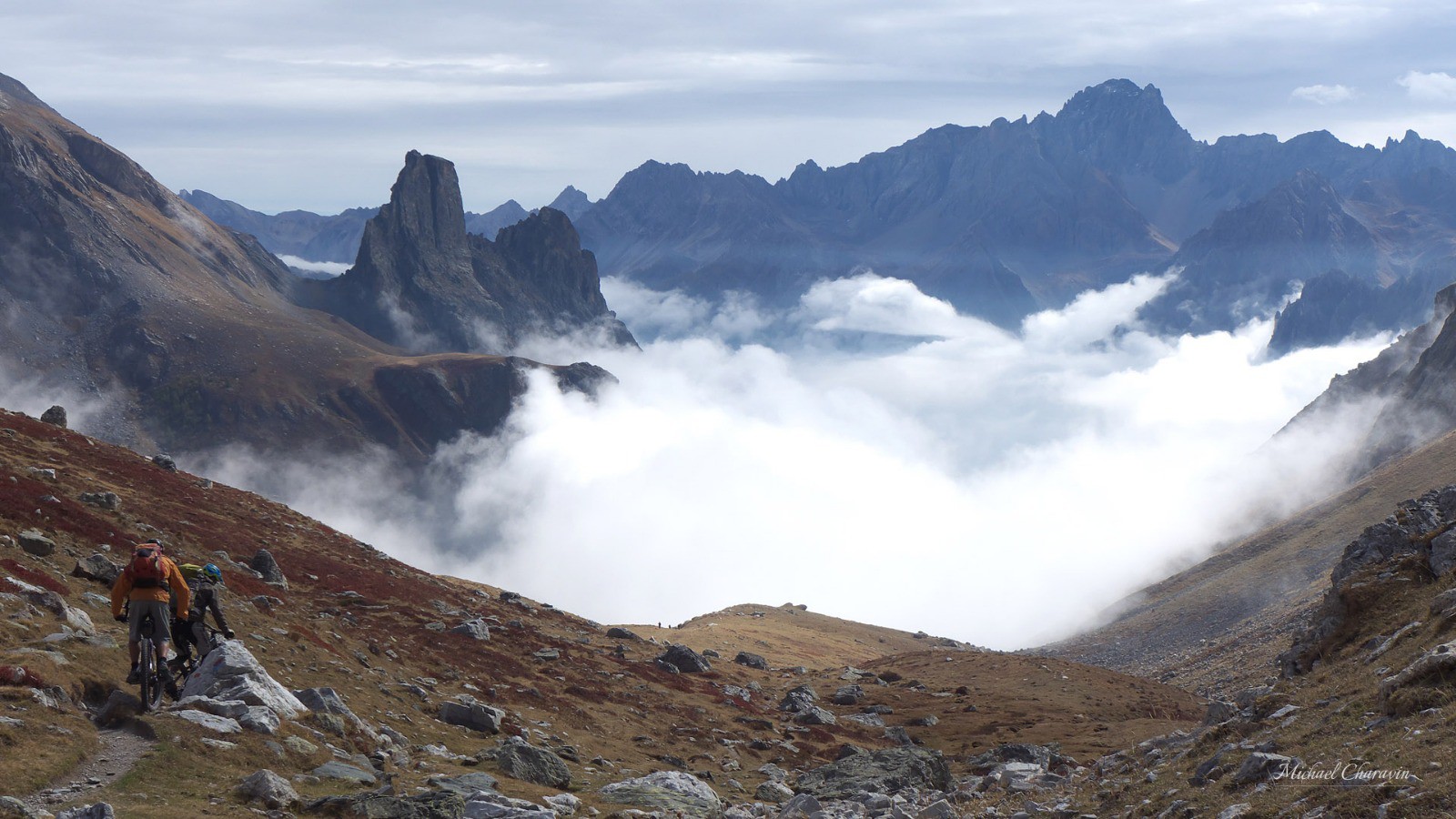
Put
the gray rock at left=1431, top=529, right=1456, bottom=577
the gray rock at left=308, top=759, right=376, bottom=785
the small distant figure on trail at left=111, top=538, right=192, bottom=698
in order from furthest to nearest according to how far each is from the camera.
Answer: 1. the gray rock at left=1431, top=529, right=1456, bottom=577
2. the gray rock at left=308, top=759, right=376, bottom=785
3. the small distant figure on trail at left=111, top=538, right=192, bottom=698

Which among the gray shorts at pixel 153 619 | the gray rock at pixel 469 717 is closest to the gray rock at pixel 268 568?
the gray rock at pixel 469 717

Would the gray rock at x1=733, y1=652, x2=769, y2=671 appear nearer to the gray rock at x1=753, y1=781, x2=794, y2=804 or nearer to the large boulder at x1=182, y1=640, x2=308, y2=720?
the gray rock at x1=753, y1=781, x2=794, y2=804

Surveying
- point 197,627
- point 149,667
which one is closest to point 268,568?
point 197,627

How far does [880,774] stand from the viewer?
4688 centimetres

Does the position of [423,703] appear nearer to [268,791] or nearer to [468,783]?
[468,783]

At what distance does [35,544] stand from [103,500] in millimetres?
16031

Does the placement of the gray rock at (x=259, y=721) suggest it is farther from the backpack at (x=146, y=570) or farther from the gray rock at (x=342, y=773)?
the backpack at (x=146, y=570)

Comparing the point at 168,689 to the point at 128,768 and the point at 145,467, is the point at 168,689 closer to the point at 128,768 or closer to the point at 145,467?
the point at 128,768

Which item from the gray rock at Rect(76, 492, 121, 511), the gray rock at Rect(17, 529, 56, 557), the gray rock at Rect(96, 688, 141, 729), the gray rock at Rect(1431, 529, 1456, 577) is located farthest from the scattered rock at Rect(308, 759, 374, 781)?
the gray rock at Rect(1431, 529, 1456, 577)

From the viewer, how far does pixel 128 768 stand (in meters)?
25.9

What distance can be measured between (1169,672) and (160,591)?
355 feet

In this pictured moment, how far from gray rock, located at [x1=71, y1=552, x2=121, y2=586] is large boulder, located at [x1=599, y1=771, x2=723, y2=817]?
20916 millimetres

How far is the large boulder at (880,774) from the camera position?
4500 centimetres

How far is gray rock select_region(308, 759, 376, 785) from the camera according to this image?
1166 inches
